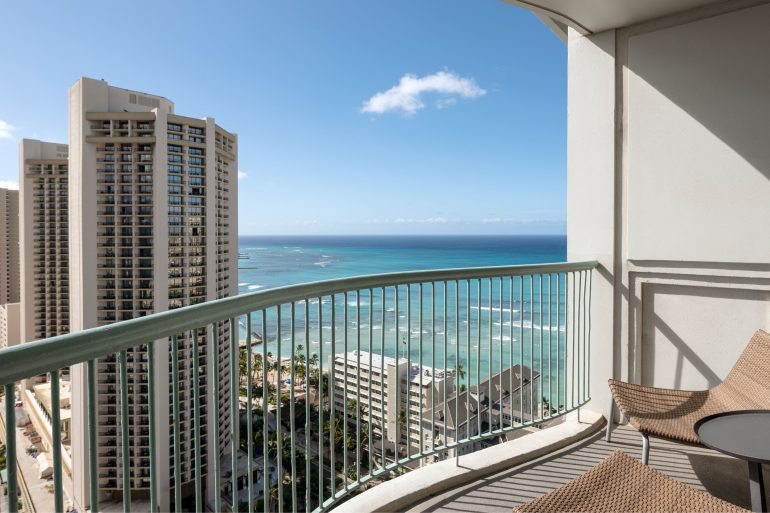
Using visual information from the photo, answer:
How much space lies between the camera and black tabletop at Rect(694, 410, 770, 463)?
1526 mm

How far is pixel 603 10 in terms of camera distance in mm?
2869

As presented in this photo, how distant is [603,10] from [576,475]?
112 inches

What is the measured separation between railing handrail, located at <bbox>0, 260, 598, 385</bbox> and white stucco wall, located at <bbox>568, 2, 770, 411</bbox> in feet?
5.87

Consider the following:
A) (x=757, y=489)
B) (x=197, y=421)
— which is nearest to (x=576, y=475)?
(x=757, y=489)

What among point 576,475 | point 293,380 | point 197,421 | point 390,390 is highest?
point 197,421

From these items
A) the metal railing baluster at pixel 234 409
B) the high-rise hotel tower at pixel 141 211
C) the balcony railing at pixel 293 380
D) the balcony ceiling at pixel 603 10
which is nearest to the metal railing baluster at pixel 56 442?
the balcony railing at pixel 293 380

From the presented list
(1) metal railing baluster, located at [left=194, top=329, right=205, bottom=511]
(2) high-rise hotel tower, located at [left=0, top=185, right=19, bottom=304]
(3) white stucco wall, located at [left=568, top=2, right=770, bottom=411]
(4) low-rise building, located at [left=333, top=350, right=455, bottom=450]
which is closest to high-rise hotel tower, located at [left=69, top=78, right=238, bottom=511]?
(2) high-rise hotel tower, located at [left=0, top=185, right=19, bottom=304]

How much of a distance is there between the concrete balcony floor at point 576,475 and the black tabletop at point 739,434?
61cm

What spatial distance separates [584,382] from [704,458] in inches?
32.2

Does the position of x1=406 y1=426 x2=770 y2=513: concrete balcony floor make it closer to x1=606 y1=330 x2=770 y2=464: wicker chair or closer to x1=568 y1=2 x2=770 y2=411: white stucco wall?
x1=606 y1=330 x2=770 y2=464: wicker chair

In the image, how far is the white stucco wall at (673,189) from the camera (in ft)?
8.93

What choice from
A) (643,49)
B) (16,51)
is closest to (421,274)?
(643,49)

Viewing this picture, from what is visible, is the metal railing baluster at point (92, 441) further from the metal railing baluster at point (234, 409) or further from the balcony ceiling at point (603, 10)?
the balcony ceiling at point (603, 10)

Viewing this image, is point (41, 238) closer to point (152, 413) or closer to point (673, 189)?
point (152, 413)
